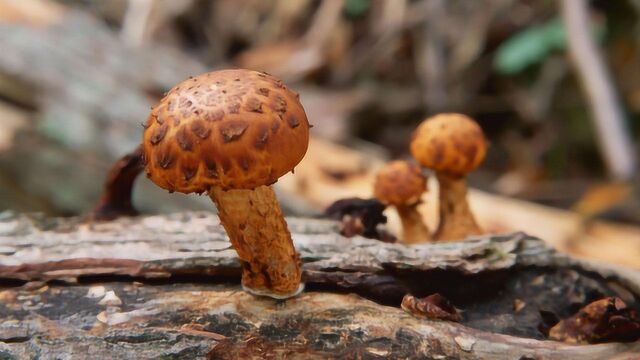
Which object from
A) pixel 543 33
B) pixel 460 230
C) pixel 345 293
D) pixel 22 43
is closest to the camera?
pixel 345 293

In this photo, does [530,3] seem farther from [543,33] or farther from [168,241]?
[168,241]

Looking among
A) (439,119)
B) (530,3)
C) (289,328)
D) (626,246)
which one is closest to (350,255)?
(289,328)

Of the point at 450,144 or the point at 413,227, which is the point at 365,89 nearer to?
the point at 413,227

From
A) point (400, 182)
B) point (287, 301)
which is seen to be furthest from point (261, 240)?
point (400, 182)

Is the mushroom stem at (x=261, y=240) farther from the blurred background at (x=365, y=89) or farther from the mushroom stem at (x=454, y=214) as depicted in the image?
the blurred background at (x=365, y=89)

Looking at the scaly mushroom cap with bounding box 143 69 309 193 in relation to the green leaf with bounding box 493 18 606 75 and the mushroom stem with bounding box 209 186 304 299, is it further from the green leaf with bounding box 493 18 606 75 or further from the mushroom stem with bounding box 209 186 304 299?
the green leaf with bounding box 493 18 606 75
